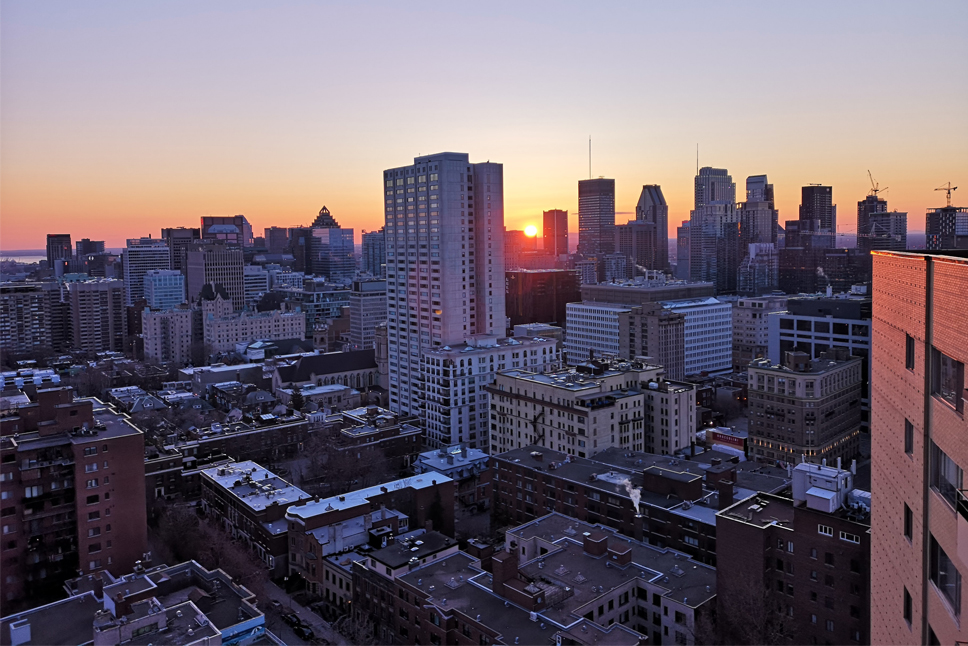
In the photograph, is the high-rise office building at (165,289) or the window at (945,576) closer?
the window at (945,576)

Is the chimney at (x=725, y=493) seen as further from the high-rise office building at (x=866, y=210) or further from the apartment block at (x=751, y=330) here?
the high-rise office building at (x=866, y=210)

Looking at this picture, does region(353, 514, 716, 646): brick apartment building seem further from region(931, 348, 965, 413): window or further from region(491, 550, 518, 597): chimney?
region(931, 348, 965, 413): window

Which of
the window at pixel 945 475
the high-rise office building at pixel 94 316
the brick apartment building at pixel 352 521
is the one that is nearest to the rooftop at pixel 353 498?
the brick apartment building at pixel 352 521


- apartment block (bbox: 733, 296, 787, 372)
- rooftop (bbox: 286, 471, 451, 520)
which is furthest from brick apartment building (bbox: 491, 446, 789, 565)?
apartment block (bbox: 733, 296, 787, 372)

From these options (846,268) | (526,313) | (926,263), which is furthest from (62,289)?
(846,268)

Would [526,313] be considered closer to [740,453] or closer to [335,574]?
[740,453]

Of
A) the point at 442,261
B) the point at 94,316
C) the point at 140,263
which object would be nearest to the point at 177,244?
the point at 140,263
